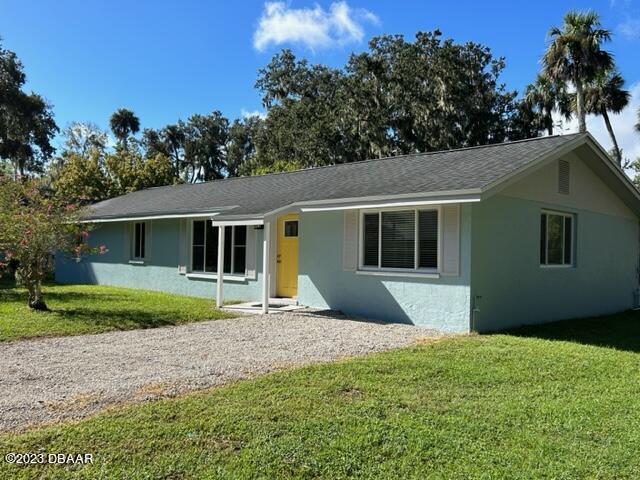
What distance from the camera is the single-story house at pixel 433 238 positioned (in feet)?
32.9

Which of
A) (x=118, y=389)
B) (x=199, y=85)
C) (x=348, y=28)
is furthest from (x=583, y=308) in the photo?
(x=199, y=85)

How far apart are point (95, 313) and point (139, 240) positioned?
283 inches

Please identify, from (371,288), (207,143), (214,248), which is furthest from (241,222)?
(207,143)

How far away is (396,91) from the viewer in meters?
32.2

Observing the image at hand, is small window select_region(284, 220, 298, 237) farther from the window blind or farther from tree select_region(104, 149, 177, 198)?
tree select_region(104, 149, 177, 198)

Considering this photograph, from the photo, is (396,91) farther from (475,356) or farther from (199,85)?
(475,356)

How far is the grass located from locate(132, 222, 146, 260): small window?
1264cm

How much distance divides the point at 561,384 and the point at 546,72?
79.7 ft

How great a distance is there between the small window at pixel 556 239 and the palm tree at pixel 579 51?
14.6 metres

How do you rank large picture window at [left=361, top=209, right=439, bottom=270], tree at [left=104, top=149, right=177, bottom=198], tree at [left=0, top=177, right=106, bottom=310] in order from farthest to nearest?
tree at [left=104, top=149, right=177, bottom=198] < tree at [left=0, top=177, right=106, bottom=310] < large picture window at [left=361, top=209, right=439, bottom=270]

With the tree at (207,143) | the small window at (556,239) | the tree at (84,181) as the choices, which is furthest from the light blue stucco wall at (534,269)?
the tree at (207,143)

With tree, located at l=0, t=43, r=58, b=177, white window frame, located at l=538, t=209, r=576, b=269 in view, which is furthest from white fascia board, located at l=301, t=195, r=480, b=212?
tree, located at l=0, t=43, r=58, b=177

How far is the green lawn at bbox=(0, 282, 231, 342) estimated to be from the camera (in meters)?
9.48

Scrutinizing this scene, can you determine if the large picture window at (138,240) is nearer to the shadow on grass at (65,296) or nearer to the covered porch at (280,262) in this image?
the shadow on grass at (65,296)
